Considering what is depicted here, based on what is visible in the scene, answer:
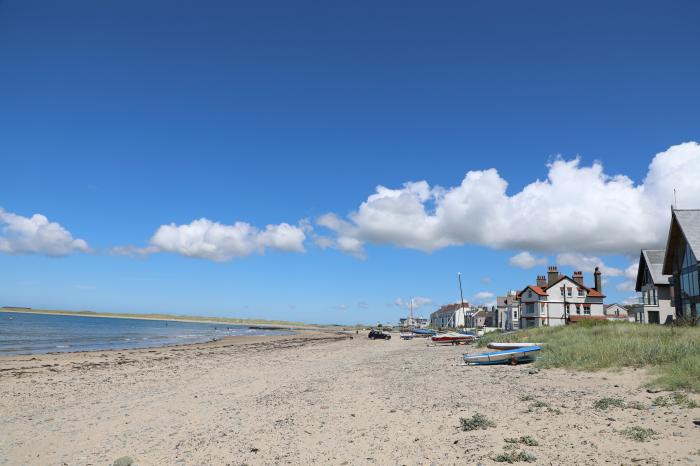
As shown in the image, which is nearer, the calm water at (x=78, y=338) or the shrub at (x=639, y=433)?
the shrub at (x=639, y=433)

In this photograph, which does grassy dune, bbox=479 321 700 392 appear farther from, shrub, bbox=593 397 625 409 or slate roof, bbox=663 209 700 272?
slate roof, bbox=663 209 700 272

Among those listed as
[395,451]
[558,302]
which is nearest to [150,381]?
[395,451]

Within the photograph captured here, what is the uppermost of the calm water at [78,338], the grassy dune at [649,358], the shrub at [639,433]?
the grassy dune at [649,358]

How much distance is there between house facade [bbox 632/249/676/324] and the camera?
147 ft

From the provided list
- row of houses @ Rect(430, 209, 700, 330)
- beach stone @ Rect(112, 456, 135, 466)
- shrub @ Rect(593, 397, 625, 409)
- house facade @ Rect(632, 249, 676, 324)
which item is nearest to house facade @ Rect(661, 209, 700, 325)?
row of houses @ Rect(430, 209, 700, 330)

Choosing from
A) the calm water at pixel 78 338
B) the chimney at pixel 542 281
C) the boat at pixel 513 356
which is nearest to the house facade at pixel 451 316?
the chimney at pixel 542 281

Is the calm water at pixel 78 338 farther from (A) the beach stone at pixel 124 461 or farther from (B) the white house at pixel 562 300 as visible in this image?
(B) the white house at pixel 562 300

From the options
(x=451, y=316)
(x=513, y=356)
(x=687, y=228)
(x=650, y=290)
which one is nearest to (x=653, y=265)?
(x=650, y=290)

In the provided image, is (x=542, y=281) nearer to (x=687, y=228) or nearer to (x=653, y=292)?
(x=653, y=292)

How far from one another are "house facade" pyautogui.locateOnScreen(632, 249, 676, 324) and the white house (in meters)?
14.5

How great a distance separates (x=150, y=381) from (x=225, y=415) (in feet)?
31.0

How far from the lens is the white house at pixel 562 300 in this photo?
64.6 metres

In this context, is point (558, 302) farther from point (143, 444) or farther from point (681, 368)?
point (143, 444)

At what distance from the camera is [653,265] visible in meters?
47.0
